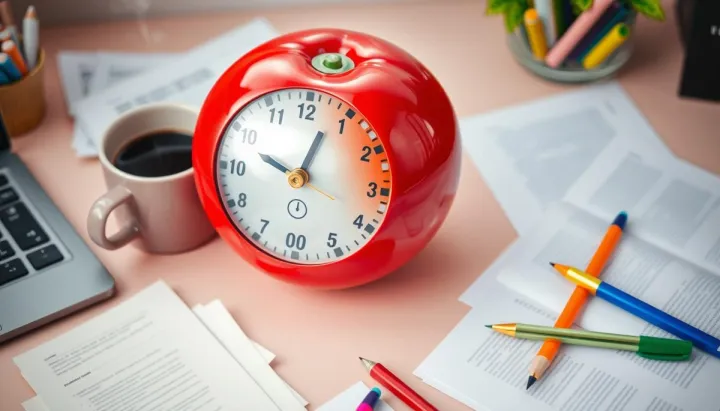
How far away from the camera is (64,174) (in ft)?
3.07

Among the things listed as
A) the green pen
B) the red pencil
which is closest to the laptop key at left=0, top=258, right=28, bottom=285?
the red pencil

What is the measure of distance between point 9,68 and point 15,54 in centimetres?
2

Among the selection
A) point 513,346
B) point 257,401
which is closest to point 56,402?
point 257,401

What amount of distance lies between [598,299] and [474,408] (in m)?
0.18

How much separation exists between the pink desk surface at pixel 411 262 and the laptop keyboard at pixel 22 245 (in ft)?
0.16

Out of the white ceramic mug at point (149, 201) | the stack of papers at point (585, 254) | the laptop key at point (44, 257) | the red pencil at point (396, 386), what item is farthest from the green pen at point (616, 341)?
the laptop key at point (44, 257)

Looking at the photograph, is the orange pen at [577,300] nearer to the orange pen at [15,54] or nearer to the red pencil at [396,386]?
the red pencil at [396,386]

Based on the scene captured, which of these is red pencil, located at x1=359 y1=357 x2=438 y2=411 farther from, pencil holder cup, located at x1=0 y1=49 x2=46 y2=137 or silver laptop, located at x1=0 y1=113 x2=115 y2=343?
pencil holder cup, located at x1=0 y1=49 x2=46 y2=137

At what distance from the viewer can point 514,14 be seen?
102 cm

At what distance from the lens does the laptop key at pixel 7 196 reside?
870 millimetres

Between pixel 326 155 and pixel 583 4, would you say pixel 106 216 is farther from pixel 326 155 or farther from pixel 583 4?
pixel 583 4

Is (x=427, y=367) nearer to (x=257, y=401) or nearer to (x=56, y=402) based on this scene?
(x=257, y=401)

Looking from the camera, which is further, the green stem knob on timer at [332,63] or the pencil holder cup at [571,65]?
the pencil holder cup at [571,65]

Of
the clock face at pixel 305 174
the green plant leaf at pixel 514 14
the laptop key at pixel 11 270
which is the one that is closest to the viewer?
the clock face at pixel 305 174
